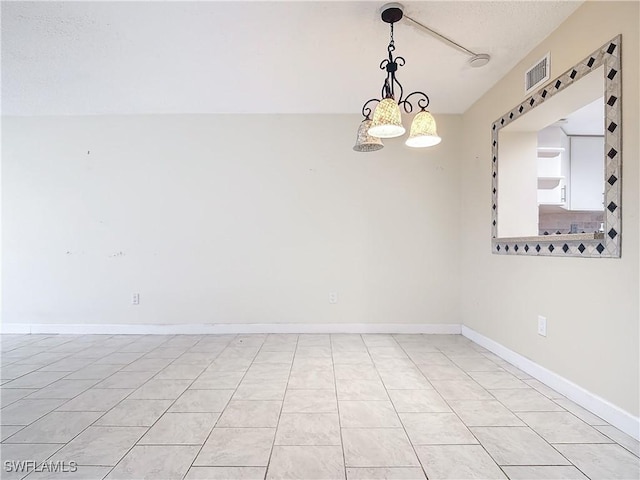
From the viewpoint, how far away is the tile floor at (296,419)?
134 cm

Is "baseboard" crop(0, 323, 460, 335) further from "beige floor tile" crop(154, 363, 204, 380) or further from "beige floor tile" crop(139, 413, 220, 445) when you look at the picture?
"beige floor tile" crop(139, 413, 220, 445)

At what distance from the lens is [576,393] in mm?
1884

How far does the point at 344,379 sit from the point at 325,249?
1.51 m

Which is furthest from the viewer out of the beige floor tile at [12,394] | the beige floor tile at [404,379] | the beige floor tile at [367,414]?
the beige floor tile at [404,379]

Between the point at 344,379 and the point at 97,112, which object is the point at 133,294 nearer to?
the point at 97,112

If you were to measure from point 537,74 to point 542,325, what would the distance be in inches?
70.1

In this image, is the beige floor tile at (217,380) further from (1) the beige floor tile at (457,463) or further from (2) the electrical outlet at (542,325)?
(2) the electrical outlet at (542,325)

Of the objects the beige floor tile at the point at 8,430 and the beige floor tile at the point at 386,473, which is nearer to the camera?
the beige floor tile at the point at 386,473

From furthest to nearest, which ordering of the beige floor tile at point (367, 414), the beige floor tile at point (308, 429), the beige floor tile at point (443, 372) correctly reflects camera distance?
1. the beige floor tile at point (443, 372)
2. the beige floor tile at point (367, 414)
3. the beige floor tile at point (308, 429)

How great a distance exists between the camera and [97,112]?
11.2 ft

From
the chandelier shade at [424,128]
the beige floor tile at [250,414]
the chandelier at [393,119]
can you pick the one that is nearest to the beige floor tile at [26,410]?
the beige floor tile at [250,414]

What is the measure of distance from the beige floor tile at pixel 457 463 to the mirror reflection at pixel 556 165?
1548 mm

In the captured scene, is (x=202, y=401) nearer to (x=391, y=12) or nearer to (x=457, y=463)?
(x=457, y=463)

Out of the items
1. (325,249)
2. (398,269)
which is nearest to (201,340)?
(325,249)
